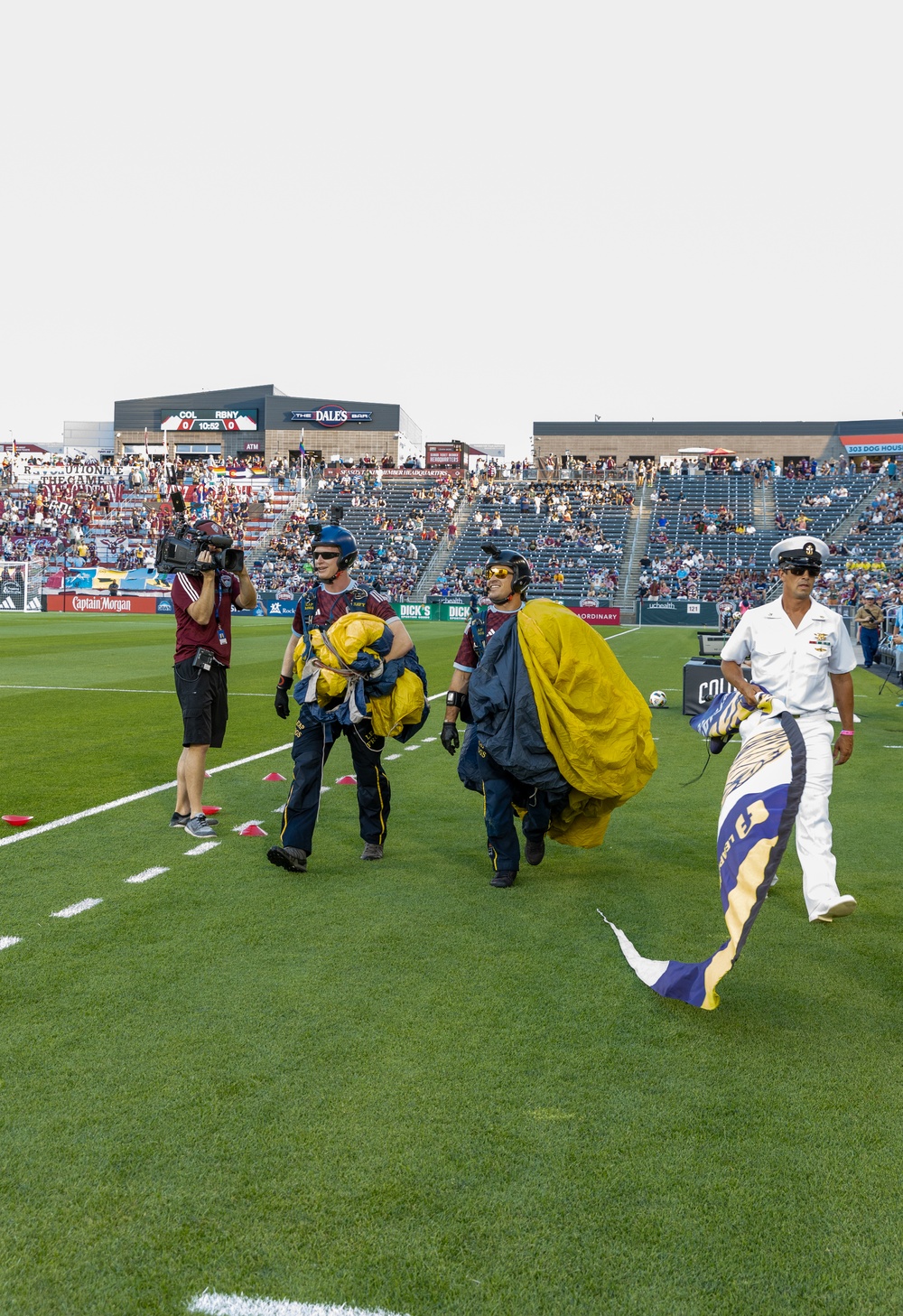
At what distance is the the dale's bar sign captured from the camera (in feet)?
284

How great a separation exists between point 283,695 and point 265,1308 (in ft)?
16.1

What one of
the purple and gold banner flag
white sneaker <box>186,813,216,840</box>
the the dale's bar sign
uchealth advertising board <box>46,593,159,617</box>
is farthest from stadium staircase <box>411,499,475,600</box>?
the purple and gold banner flag

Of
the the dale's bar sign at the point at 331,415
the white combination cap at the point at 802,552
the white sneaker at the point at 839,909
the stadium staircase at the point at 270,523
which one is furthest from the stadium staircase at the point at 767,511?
the white sneaker at the point at 839,909

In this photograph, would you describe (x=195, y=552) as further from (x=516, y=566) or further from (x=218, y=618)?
(x=516, y=566)

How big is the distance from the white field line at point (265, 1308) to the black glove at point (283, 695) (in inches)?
185

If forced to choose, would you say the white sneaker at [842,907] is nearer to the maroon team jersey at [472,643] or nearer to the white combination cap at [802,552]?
the white combination cap at [802,552]

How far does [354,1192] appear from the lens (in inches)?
118

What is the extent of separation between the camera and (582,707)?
630 cm

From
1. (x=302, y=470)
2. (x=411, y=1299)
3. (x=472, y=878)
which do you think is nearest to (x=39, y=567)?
(x=302, y=470)

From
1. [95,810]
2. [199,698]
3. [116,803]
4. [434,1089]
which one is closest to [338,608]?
[199,698]

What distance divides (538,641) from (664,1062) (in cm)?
287

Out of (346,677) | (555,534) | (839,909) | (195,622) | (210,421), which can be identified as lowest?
(839,909)

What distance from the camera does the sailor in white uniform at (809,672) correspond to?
5785mm

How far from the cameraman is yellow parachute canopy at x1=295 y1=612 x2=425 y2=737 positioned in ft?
2.86
